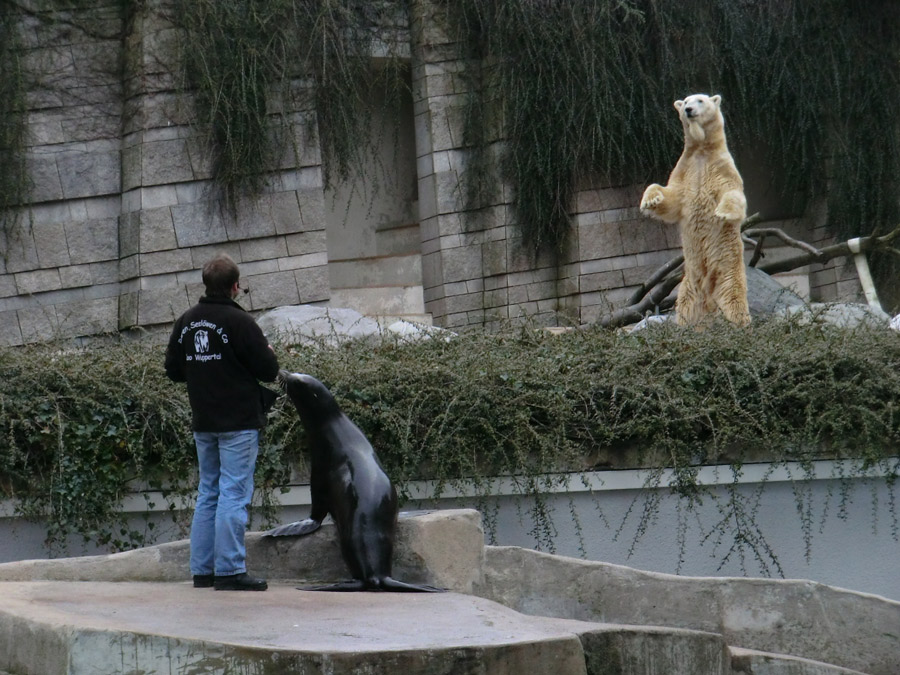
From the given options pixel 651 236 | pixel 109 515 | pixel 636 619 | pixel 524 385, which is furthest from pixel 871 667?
pixel 651 236

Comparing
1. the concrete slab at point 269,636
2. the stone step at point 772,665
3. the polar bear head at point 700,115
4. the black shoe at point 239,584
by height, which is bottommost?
the stone step at point 772,665

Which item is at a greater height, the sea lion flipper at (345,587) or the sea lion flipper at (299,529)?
the sea lion flipper at (299,529)

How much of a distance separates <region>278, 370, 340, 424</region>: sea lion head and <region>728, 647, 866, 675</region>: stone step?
190 cm

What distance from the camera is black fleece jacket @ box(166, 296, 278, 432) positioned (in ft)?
16.2

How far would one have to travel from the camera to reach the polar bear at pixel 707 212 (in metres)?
8.07

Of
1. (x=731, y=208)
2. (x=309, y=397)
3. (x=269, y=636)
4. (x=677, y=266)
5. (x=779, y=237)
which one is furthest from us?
(x=677, y=266)

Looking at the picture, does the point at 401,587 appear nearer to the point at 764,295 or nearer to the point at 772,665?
the point at 772,665

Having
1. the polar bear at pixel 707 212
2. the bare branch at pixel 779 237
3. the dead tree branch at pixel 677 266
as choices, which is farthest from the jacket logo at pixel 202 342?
the bare branch at pixel 779 237

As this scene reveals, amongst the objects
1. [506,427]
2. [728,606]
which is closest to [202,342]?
[506,427]

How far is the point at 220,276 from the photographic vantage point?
501 cm

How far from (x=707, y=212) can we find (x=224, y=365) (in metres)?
4.25

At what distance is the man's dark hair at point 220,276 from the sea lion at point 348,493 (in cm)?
47

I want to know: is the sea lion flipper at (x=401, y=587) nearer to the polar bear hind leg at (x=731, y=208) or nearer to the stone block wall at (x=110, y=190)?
the polar bear hind leg at (x=731, y=208)

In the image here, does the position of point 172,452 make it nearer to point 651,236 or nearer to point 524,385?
point 524,385
